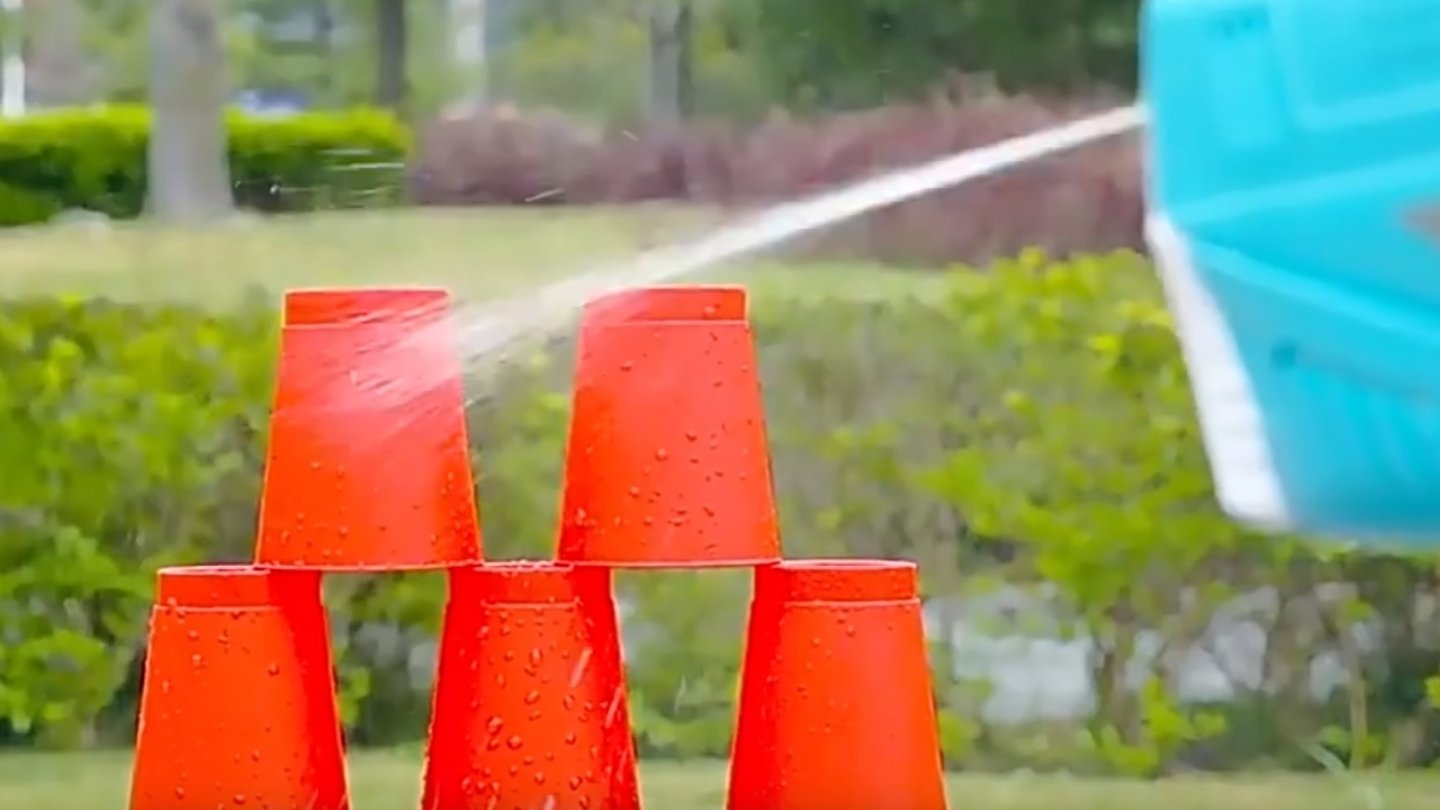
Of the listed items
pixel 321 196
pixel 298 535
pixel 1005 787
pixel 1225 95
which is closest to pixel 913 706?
pixel 298 535

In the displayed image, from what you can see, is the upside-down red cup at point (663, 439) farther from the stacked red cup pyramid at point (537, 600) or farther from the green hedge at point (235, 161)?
the green hedge at point (235, 161)

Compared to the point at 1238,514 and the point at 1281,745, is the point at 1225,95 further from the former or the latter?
the point at 1281,745

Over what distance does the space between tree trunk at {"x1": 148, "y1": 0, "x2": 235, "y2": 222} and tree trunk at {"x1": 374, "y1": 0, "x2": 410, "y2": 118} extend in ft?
0.97

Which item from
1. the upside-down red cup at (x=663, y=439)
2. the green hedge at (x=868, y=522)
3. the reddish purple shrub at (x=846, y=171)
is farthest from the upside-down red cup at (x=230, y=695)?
the green hedge at (x=868, y=522)

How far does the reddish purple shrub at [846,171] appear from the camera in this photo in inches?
89.4

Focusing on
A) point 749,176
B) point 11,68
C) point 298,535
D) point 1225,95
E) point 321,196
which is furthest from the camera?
point 11,68

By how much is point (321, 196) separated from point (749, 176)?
130 cm

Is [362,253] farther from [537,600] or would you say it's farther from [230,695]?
[230,695]

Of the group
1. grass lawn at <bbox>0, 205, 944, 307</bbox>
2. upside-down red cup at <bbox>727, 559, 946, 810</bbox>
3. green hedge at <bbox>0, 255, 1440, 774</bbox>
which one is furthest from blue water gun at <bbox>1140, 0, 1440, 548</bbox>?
green hedge at <bbox>0, 255, 1440, 774</bbox>

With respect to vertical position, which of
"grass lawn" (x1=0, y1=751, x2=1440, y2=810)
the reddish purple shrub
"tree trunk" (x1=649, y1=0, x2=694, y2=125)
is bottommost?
"grass lawn" (x1=0, y1=751, x2=1440, y2=810)

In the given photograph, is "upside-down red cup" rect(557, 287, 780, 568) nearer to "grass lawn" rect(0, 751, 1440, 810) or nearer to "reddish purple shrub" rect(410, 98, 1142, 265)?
"reddish purple shrub" rect(410, 98, 1142, 265)

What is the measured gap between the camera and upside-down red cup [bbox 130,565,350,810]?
136 inches

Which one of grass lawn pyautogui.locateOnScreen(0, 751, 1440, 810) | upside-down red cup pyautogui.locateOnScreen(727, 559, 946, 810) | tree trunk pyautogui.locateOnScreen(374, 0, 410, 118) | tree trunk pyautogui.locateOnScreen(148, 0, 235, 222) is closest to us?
upside-down red cup pyautogui.locateOnScreen(727, 559, 946, 810)

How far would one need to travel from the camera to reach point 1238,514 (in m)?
1.50
